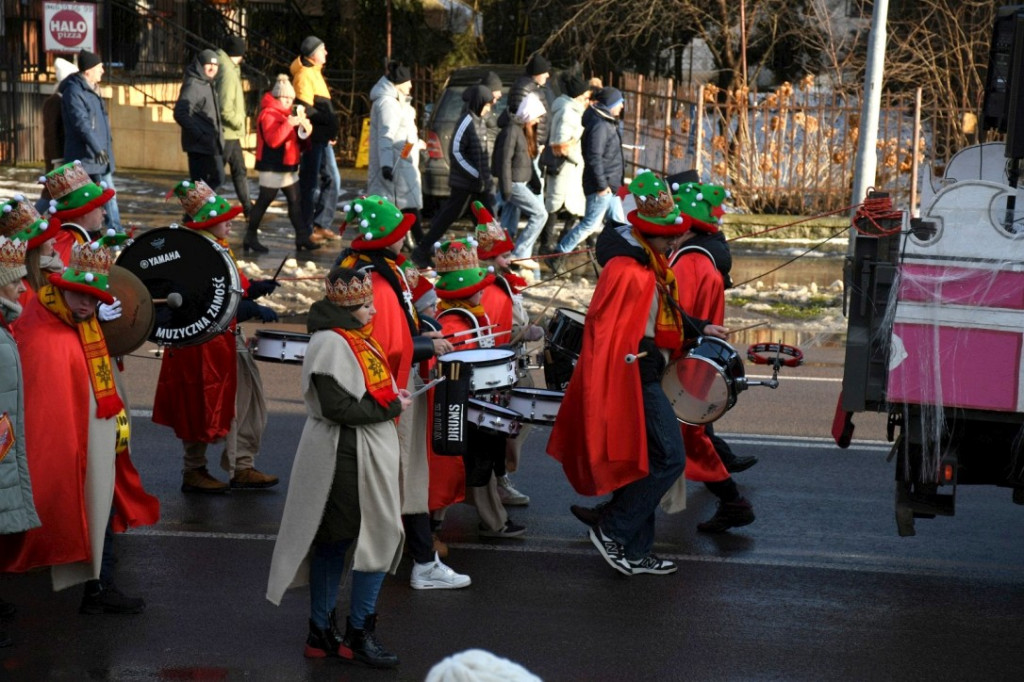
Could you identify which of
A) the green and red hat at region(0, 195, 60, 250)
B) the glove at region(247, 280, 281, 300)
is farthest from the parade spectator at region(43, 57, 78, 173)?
the green and red hat at region(0, 195, 60, 250)

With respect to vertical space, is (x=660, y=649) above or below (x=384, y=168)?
below

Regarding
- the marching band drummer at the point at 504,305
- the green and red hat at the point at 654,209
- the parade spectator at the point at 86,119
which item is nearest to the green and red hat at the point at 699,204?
the marching band drummer at the point at 504,305

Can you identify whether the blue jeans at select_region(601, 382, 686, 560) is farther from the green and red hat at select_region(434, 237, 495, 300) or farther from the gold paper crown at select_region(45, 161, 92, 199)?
the gold paper crown at select_region(45, 161, 92, 199)

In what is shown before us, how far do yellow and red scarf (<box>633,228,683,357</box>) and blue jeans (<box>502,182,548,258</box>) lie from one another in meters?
8.37

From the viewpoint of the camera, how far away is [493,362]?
6688 millimetres

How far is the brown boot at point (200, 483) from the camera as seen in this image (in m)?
8.43

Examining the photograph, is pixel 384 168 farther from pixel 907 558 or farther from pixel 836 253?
pixel 907 558

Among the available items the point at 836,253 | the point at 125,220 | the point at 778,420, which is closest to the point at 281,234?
the point at 125,220

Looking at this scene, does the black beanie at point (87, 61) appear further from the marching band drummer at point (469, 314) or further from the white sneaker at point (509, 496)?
the marching band drummer at point (469, 314)

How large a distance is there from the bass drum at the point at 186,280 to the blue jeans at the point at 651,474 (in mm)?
2137

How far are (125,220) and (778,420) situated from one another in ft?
32.6

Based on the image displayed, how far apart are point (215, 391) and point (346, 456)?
2.65 meters

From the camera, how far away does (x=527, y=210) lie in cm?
1568

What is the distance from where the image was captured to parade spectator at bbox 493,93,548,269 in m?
15.4
